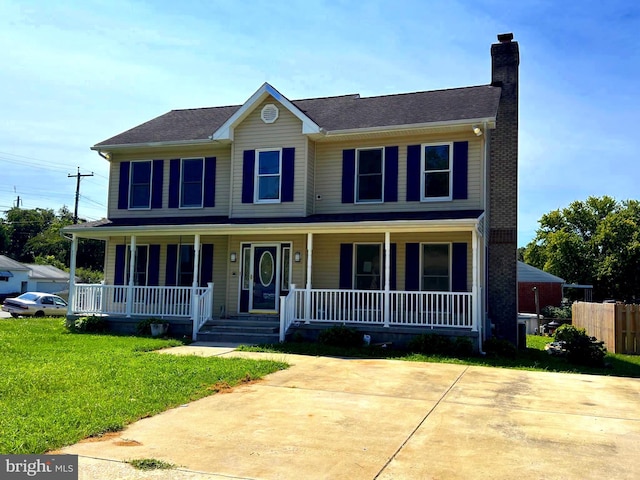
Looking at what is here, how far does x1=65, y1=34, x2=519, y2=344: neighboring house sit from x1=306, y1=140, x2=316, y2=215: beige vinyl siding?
6 centimetres

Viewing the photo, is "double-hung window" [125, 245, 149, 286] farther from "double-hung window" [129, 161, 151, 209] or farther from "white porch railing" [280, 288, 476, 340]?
"white porch railing" [280, 288, 476, 340]

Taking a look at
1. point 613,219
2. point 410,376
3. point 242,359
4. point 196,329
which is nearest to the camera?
point 410,376

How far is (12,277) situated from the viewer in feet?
147

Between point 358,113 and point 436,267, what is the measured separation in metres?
5.28

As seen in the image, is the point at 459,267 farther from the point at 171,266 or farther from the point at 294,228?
Result: the point at 171,266

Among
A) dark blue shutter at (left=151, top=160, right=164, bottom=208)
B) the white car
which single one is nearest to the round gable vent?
dark blue shutter at (left=151, top=160, right=164, bottom=208)

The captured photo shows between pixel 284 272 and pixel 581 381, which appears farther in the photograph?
pixel 284 272

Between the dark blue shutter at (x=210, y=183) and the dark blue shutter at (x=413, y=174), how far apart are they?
6012 mm

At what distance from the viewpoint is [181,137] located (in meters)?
17.9

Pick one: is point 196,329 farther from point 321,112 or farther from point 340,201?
point 321,112

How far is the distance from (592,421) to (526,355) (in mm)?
7290

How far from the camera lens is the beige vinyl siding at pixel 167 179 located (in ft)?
57.7

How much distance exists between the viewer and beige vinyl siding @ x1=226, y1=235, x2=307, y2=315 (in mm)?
16172

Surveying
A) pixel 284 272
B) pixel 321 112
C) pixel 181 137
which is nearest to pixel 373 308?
pixel 284 272
